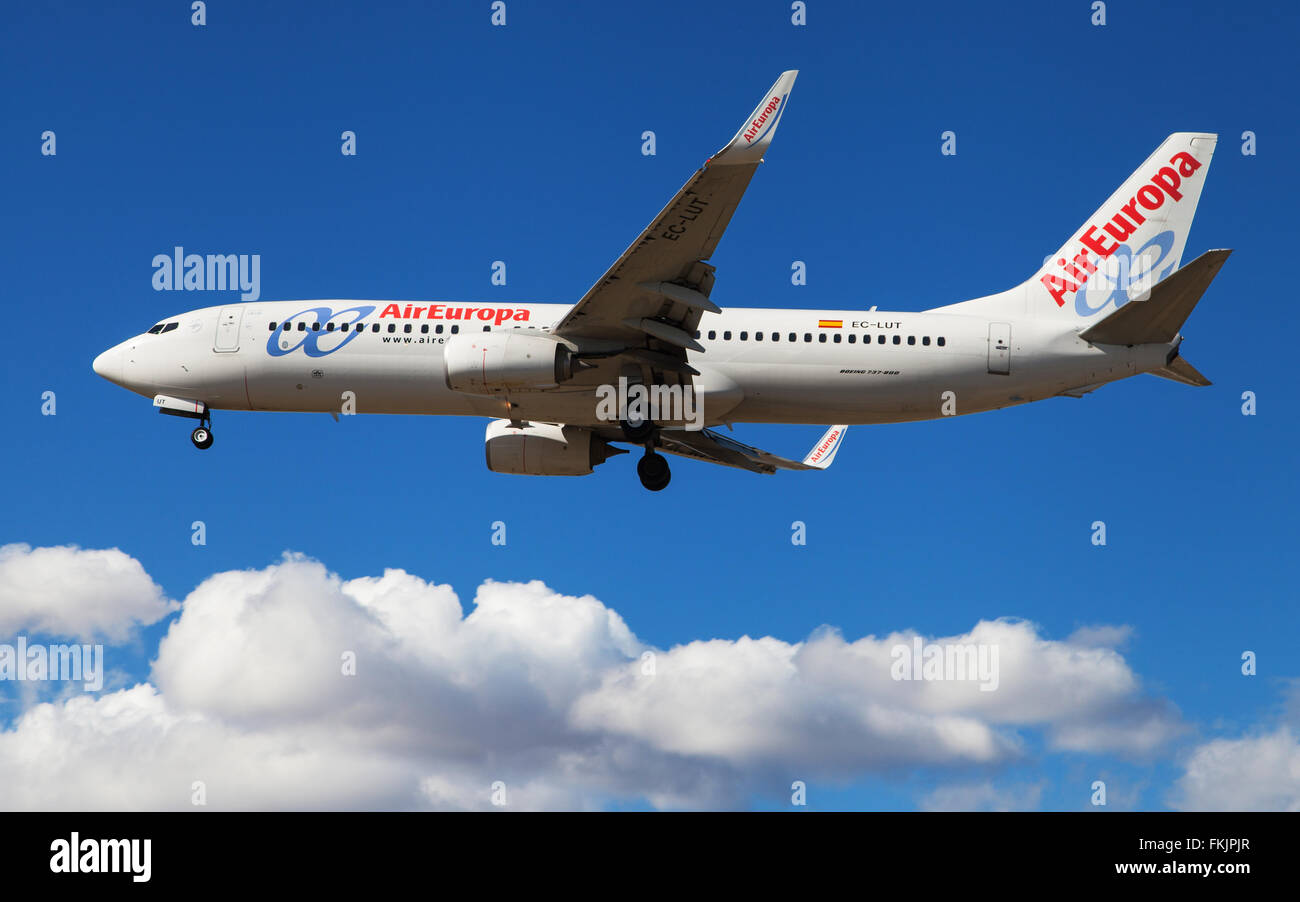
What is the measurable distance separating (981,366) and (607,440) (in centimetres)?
1085

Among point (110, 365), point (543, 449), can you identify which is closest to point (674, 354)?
point (543, 449)

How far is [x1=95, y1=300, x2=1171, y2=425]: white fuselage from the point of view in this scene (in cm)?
3616

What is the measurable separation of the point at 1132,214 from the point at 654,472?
51.1ft

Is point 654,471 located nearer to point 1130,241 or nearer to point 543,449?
point 543,449

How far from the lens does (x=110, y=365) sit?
40062 mm

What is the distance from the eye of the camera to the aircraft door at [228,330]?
3803 cm

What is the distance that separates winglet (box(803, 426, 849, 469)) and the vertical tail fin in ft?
23.8

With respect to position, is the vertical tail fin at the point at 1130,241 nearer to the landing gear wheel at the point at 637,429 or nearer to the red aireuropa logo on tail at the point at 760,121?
the landing gear wheel at the point at 637,429

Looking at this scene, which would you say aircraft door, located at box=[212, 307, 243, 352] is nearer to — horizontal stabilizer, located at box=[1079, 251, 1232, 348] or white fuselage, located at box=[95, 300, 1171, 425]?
white fuselage, located at box=[95, 300, 1171, 425]

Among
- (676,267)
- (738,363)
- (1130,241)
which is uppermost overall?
(1130,241)
